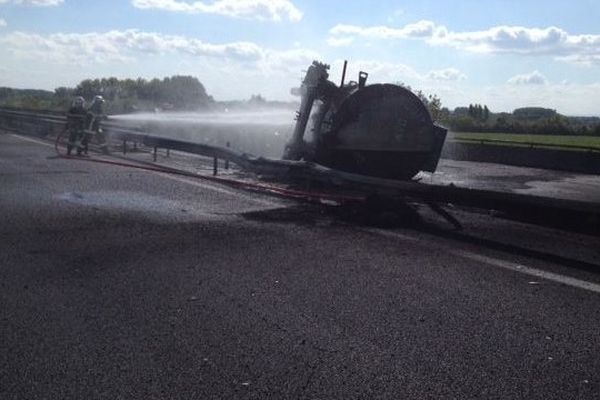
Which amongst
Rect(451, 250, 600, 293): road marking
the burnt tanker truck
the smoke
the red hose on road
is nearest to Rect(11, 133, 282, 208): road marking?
the red hose on road

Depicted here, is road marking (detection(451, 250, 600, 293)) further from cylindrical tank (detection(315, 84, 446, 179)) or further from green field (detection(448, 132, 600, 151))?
green field (detection(448, 132, 600, 151))

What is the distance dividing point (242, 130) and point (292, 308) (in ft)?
44.7

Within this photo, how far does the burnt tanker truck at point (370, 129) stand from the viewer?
10.7 metres

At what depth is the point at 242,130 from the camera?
58.4 feet

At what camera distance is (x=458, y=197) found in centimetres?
747

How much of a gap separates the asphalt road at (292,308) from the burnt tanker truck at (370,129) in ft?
9.44

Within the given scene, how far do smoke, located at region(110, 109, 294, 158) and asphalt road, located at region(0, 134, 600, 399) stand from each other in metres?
6.89

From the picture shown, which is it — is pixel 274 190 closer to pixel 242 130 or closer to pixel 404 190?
pixel 404 190

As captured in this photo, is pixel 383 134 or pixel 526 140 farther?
pixel 526 140

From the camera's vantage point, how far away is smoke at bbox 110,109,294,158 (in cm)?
1568

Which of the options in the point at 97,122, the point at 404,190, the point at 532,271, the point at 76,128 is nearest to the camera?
the point at 532,271

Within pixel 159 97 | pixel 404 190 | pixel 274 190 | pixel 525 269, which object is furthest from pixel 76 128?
pixel 159 97

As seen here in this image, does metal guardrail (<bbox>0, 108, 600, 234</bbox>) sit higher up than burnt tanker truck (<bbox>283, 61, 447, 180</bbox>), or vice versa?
burnt tanker truck (<bbox>283, 61, 447, 180</bbox>)

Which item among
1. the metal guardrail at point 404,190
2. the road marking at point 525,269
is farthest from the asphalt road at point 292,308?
the metal guardrail at point 404,190
